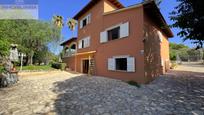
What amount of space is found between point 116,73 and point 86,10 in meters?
10.2

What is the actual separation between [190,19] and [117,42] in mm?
6141

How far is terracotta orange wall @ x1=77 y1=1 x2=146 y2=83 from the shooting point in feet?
39.5

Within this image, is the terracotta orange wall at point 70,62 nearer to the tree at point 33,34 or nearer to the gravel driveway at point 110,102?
the tree at point 33,34

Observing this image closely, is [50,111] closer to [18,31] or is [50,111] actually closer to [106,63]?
[106,63]

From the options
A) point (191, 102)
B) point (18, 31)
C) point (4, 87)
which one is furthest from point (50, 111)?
point (18, 31)

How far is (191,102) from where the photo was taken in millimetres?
7922

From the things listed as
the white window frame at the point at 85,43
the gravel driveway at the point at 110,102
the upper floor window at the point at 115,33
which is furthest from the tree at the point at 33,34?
the gravel driveway at the point at 110,102

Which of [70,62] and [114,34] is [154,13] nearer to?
[114,34]

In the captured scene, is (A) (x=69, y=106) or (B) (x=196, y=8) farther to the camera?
(B) (x=196, y=8)

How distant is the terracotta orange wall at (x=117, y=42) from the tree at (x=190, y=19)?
8.68 feet

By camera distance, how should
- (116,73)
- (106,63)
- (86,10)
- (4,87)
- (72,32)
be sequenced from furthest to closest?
(72,32) → (86,10) → (106,63) → (116,73) → (4,87)

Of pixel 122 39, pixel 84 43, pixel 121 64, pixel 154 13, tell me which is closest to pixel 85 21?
pixel 84 43

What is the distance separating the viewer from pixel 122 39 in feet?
44.4

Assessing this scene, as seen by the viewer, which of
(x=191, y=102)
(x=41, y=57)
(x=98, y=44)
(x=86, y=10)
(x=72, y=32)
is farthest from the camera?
(x=41, y=57)
